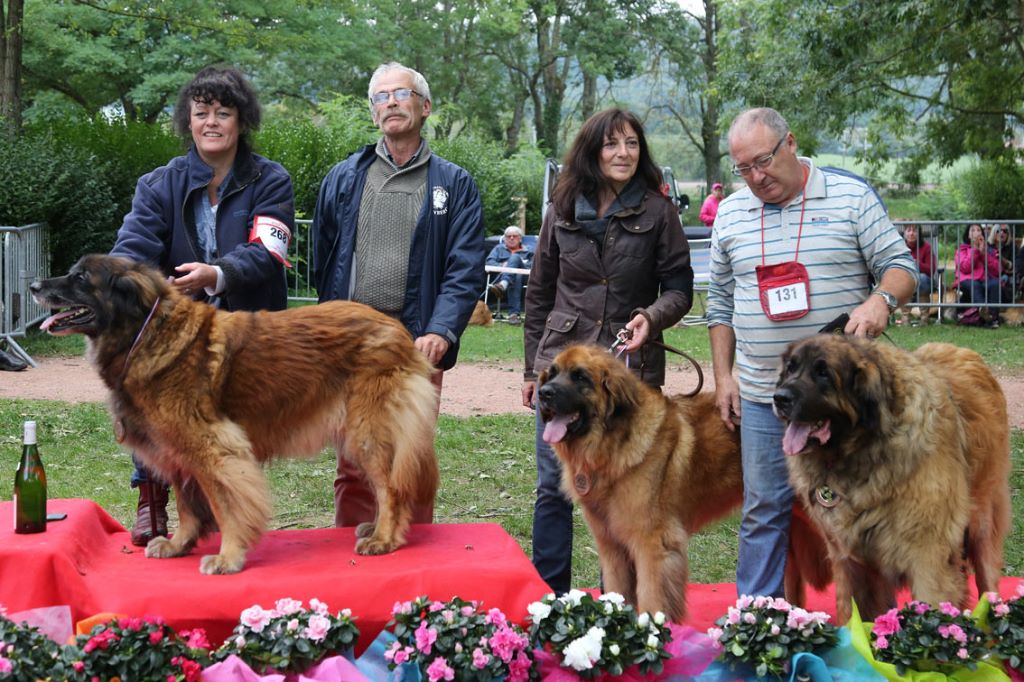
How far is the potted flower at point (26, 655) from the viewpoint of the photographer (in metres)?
2.92

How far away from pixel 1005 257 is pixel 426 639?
15384 mm

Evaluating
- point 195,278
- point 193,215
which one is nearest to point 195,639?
point 195,278

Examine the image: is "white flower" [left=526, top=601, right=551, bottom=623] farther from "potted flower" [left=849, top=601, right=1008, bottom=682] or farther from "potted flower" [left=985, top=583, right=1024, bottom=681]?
"potted flower" [left=985, top=583, right=1024, bottom=681]

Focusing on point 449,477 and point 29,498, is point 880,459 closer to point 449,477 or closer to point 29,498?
point 29,498

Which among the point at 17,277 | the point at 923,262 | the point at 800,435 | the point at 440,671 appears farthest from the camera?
the point at 923,262

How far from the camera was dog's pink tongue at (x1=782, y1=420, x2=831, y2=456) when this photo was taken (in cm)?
354

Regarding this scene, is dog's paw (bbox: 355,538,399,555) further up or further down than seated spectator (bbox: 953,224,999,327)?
further down

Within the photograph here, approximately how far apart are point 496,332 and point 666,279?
11.5 meters

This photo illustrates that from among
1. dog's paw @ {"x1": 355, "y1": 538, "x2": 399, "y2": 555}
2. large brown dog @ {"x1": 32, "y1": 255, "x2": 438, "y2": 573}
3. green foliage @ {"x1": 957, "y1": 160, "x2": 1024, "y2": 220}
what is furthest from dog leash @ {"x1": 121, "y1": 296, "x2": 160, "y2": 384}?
green foliage @ {"x1": 957, "y1": 160, "x2": 1024, "y2": 220}

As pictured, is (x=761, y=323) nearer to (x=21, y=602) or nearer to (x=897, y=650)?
(x=897, y=650)

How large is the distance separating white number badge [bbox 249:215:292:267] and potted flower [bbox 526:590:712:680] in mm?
1974

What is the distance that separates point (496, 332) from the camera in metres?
16.0

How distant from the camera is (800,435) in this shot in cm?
356

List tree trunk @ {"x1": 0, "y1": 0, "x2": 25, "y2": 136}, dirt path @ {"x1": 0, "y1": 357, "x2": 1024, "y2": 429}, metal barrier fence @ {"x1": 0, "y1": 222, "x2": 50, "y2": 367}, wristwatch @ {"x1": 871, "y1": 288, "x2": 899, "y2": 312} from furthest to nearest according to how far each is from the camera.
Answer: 1. tree trunk @ {"x1": 0, "y1": 0, "x2": 25, "y2": 136}
2. metal barrier fence @ {"x1": 0, "y1": 222, "x2": 50, "y2": 367}
3. dirt path @ {"x1": 0, "y1": 357, "x2": 1024, "y2": 429}
4. wristwatch @ {"x1": 871, "y1": 288, "x2": 899, "y2": 312}
